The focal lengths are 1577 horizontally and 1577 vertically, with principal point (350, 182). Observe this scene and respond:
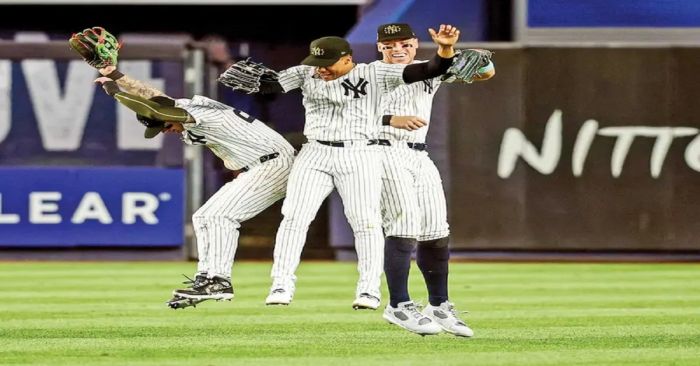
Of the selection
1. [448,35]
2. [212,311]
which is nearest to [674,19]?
[212,311]

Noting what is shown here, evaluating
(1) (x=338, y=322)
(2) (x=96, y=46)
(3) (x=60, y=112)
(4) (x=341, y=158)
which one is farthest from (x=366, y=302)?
(3) (x=60, y=112)

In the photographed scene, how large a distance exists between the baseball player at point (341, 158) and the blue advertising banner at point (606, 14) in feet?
24.5

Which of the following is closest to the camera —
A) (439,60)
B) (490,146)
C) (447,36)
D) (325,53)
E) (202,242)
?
(447,36)

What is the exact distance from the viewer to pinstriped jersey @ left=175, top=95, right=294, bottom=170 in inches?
333

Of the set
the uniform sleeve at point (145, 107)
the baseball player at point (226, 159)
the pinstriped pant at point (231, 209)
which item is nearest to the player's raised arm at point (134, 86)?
the baseball player at point (226, 159)

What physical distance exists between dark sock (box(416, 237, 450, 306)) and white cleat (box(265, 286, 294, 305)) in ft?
2.33

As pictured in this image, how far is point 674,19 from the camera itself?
15547 millimetres

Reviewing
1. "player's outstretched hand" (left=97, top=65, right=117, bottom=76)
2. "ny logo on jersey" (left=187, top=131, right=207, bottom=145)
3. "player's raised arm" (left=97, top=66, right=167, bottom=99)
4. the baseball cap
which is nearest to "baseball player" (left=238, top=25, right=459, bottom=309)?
the baseball cap

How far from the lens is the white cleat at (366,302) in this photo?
25.9 feet

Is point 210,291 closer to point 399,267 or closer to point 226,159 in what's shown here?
point 226,159

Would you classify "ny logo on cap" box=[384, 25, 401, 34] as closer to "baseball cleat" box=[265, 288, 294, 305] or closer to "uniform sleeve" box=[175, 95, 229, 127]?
"uniform sleeve" box=[175, 95, 229, 127]

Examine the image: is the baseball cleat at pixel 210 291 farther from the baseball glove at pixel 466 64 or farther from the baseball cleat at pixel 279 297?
the baseball glove at pixel 466 64

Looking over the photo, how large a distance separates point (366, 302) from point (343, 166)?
729mm

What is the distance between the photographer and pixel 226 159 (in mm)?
8742
